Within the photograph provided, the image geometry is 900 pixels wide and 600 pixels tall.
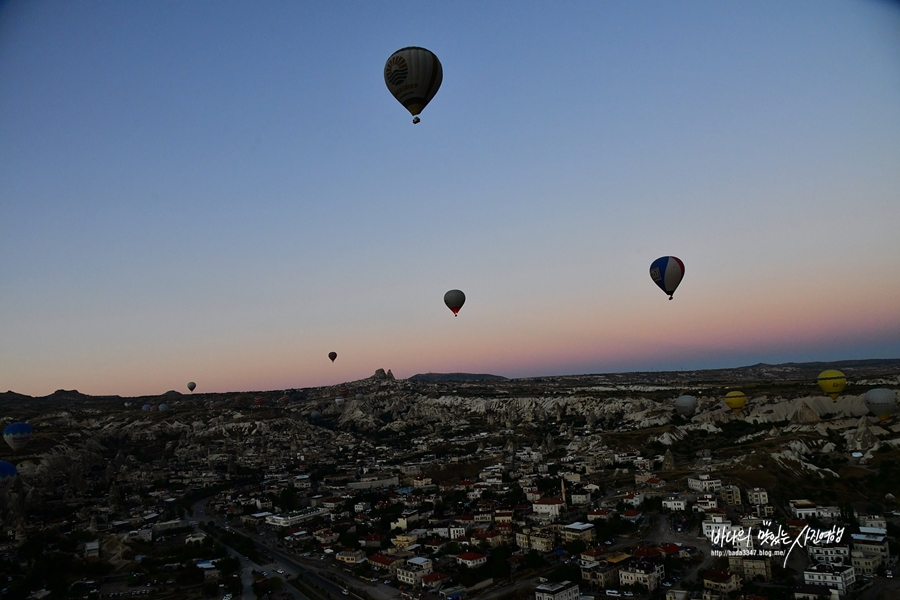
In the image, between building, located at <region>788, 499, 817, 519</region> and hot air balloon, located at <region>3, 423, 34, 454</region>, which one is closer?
building, located at <region>788, 499, 817, 519</region>

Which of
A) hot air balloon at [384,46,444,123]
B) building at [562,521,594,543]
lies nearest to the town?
building at [562,521,594,543]

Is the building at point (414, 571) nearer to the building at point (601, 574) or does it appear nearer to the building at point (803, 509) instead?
the building at point (601, 574)

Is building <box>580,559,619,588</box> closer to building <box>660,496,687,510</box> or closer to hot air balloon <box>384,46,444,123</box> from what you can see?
building <box>660,496,687,510</box>

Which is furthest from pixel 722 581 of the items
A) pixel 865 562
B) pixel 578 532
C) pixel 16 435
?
pixel 16 435

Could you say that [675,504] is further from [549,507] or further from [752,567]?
[752,567]

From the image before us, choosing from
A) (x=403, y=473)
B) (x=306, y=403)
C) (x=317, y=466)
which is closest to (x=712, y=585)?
(x=403, y=473)
